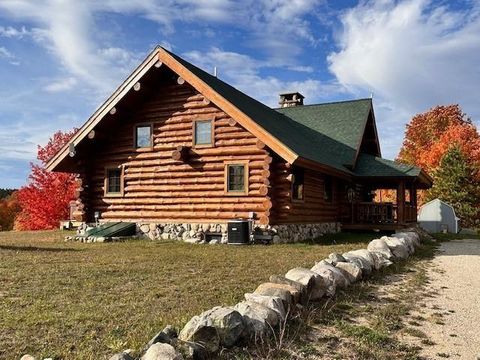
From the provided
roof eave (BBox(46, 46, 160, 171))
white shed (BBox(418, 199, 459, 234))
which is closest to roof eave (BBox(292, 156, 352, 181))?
roof eave (BBox(46, 46, 160, 171))

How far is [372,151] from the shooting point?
2827 centimetres

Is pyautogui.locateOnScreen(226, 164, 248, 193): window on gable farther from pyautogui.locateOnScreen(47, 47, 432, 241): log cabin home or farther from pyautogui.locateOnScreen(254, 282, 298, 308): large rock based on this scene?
pyautogui.locateOnScreen(254, 282, 298, 308): large rock

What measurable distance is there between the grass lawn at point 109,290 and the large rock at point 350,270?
1381 mm

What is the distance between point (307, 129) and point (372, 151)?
234 inches

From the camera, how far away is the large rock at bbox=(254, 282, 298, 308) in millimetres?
6101

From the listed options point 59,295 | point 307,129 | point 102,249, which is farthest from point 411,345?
point 307,129

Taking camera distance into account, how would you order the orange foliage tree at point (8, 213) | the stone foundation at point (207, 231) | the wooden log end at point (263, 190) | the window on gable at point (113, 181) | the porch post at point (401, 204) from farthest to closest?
the orange foliage tree at point (8, 213)
the porch post at point (401, 204)
the window on gable at point (113, 181)
the stone foundation at point (207, 231)
the wooden log end at point (263, 190)

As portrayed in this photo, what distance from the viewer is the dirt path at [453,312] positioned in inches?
210

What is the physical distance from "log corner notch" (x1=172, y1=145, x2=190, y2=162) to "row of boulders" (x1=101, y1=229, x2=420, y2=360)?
10060mm

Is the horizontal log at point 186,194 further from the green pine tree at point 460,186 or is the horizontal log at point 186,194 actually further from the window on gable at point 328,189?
the green pine tree at point 460,186

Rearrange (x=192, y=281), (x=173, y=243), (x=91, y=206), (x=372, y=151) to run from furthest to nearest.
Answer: (x=372, y=151) < (x=91, y=206) < (x=173, y=243) < (x=192, y=281)

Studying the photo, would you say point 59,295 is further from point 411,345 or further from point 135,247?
point 135,247

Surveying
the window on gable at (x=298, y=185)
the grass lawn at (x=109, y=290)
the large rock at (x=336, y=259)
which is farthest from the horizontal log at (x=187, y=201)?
the large rock at (x=336, y=259)

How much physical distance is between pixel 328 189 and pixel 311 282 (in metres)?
14.6
